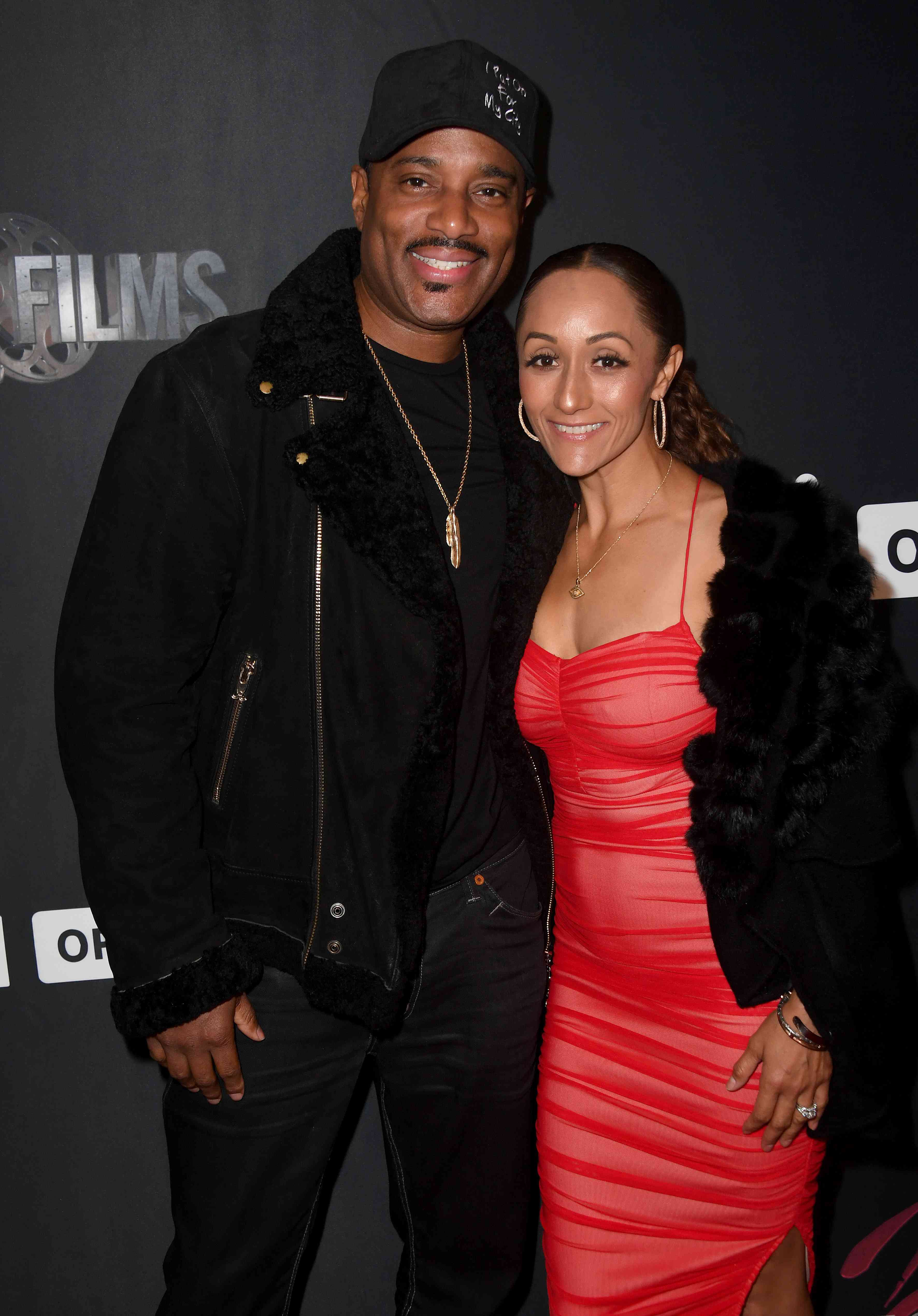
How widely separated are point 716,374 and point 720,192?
0.39 m

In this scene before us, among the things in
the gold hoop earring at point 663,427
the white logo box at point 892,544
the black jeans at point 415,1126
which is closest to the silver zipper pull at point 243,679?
the black jeans at point 415,1126

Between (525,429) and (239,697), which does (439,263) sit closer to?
(525,429)

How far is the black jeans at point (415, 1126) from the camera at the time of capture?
177cm

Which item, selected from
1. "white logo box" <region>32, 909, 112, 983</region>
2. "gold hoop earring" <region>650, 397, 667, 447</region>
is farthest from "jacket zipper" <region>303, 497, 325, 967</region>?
"white logo box" <region>32, 909, 112, 983</region>

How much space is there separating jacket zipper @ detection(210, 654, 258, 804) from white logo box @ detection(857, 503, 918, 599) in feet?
5.01

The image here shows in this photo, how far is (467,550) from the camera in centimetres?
186

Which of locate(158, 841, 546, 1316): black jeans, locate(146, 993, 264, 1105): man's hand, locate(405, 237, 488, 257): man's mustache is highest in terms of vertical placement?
locate(405, 237, 488, 257): man's mustache

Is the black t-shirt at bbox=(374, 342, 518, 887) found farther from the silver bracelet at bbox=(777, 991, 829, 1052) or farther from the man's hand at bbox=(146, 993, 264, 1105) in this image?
the silver bracelet at bbox=(777, 991, 829, 1052)

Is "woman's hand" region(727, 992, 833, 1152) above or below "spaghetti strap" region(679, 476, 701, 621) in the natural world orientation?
below

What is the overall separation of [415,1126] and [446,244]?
1625 mm

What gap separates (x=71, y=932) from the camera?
7.55 ft

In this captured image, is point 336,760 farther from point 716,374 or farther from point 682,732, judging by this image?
point 716,374

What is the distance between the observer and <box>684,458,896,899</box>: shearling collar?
1673 mm

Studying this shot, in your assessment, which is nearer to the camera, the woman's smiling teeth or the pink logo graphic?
the woman's smiling teeth
